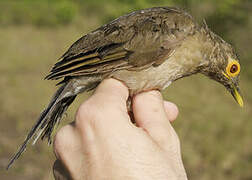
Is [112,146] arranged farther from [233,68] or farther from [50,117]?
[233,68]

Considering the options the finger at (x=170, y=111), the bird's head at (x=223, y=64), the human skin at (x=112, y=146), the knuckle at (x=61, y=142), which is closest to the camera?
the human skin at (x=112, y=146)

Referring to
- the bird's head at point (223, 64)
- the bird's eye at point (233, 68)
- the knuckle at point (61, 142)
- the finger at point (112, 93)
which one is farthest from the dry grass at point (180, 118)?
the knuckle at point (61, 142)

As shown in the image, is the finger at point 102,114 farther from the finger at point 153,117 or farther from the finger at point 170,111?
the finger at point 170,111

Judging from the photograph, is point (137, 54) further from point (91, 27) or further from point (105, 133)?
point (91, 27)

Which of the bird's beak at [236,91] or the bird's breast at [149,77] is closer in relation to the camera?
the bird's breast at [149,77]

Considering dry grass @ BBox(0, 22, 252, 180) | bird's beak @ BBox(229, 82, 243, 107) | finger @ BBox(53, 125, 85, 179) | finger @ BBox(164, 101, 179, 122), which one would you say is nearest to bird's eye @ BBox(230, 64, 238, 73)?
bird's beak @ BBox(229, 82, 243, 107)

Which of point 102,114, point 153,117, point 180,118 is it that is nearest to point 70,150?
point 102,114

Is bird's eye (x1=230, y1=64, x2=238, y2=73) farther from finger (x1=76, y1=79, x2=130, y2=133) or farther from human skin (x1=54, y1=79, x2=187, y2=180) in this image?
finger (x1=76, y1=79, x2=130, y2=133)
